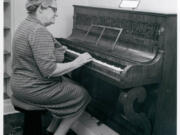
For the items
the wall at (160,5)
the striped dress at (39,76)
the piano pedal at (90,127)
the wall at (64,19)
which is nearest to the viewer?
the striped dress at (39,76)

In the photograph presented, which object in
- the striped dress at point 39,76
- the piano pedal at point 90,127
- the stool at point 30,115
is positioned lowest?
the piano pedal at point 90,127

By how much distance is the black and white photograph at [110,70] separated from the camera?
242 centimetres

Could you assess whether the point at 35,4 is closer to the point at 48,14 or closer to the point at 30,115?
→ the point at 48,14

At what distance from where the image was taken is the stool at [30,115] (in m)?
2.52

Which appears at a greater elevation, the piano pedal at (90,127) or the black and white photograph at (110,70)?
the black and white photograph at (110,70)

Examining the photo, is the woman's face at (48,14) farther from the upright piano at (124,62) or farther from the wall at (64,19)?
the wall at (64,19)

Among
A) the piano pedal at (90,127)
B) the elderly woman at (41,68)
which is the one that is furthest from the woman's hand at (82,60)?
the piano pedal at (90,127)

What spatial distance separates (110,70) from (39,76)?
1.91ft

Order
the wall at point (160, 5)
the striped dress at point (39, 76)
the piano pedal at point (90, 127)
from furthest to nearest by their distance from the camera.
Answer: the piano pedal at point (90, 127) → the wall at point (160, 5) → the striped dress at point (39, 76)

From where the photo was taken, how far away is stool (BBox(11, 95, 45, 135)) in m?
2.52

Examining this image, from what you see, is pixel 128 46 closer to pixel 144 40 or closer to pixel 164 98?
pixel 144 40

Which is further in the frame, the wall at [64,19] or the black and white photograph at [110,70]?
the wall at [64,19]

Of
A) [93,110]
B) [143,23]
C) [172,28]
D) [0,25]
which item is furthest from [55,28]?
[0,25]

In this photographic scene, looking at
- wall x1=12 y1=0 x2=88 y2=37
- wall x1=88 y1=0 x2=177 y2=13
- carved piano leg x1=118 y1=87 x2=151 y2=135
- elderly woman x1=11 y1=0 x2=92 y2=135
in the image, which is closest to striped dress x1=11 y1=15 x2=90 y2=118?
elderly woman x1=11 y1=0 x2=92 y2=135
